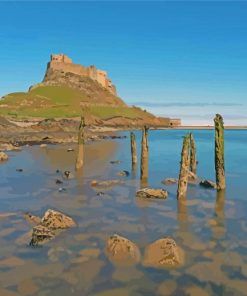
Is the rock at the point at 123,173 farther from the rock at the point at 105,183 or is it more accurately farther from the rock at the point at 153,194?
the rock at the point at 153,194

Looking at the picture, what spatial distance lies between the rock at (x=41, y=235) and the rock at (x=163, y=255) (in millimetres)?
4869

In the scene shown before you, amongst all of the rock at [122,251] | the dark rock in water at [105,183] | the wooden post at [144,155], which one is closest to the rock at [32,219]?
the rock at [122,251]

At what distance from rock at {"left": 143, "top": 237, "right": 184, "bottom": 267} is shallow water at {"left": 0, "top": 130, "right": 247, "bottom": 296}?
353 mm

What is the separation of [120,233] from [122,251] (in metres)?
3.46

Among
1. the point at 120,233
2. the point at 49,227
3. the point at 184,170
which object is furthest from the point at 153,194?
the point at 49,227

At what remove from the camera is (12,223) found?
22094 millimetres

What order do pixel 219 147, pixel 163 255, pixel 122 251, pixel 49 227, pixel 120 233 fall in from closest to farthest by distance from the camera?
pixel 163 255, pixel 122 251, pixel 49 227, pixel 120 233, pixel 219 147

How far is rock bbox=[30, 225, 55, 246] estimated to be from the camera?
18406mm

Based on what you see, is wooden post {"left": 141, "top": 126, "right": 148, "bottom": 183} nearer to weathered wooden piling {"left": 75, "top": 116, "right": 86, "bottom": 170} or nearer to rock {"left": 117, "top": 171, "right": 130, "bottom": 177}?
rock {"left": 117, "top": 171, "right": 130, "bottom": 177}

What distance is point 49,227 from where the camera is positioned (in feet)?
67.2

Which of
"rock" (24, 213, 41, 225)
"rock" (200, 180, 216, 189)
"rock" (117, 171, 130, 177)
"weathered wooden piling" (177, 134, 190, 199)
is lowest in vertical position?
"rock" (24, 213, 41, 225)

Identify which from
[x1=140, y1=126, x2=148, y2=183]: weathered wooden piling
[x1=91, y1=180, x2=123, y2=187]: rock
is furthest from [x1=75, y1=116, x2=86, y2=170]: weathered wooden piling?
[x1=140, y1=126, x2=148, y2=183]: weathered wooden piling

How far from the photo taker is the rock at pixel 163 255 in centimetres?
1617

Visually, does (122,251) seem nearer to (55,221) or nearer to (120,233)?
(120,233)
